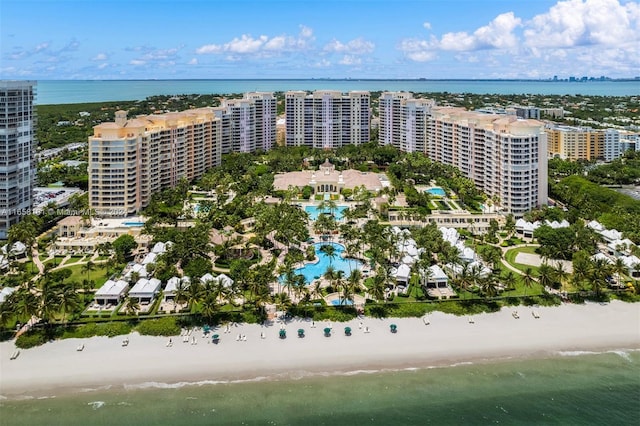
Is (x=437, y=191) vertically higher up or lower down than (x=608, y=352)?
higher up

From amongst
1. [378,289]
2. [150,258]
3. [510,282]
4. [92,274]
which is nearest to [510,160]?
[510,282]

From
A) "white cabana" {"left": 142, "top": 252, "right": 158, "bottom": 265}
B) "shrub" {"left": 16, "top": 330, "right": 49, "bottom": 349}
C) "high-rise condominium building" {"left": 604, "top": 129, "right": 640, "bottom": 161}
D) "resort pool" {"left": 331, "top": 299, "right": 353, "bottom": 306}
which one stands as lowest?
"shrub" {"left": 16, "top": 330, "right": 49, "bottom": 349}

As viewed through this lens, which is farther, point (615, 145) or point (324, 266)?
point (615, 145)

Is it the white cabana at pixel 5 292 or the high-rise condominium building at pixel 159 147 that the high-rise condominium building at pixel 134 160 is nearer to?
the high-rise condominium building at pixel 159 147

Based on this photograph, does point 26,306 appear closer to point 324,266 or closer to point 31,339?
point 31,339

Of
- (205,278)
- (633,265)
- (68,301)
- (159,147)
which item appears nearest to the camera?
(68,301)

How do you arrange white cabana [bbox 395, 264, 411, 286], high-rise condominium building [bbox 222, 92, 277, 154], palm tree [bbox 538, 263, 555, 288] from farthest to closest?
1. high-rise condominium building [bbox 222, 92, 277, 154]
2. white cabana [bbox 395, 264, 411, 286]
3. palm tree [bbox 538, 263, 555, 288]

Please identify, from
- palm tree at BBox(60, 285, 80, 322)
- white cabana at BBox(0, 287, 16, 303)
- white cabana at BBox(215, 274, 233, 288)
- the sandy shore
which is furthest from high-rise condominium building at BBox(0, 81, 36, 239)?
white cabana at BBox(215, 274, 233, 288)

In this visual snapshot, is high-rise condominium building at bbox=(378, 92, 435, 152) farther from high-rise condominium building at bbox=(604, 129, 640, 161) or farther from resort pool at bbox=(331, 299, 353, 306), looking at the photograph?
resort pool at bbox=(331, 299, 353, 306)

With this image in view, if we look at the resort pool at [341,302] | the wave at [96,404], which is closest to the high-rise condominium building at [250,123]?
the resort pool at [341,302]
